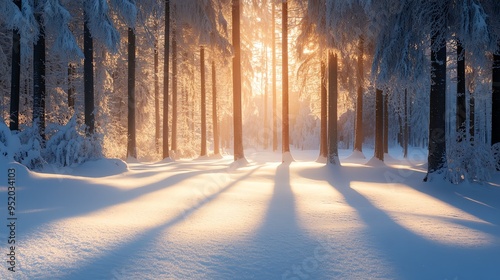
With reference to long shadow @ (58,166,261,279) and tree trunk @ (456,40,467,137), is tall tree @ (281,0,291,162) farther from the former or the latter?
long shadow @ (58,166,261,279)

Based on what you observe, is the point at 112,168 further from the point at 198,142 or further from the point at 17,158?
the point at 198,142

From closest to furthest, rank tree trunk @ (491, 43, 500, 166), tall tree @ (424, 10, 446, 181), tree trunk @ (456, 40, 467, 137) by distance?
tall tree @ (424, 10, 446, 181) → tree trunk @ (456, 40, 467, 137) → tree trunk @ (491, 43, 500, 166)

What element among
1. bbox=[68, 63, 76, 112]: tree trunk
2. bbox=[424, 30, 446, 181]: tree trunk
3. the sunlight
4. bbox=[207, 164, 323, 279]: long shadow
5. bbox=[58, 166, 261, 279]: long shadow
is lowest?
the sunlight

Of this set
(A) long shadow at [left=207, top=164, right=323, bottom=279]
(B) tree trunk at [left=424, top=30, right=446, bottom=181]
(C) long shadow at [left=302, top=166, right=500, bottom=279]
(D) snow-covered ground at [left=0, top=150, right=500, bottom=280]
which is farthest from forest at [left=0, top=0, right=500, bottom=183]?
(A) long shadow at [left=207, top=164, right=323, bottom=279]

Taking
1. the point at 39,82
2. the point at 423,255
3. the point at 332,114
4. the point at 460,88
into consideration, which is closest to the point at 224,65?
the point at 332,114

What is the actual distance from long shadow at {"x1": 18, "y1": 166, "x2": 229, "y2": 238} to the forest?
9.40 ft

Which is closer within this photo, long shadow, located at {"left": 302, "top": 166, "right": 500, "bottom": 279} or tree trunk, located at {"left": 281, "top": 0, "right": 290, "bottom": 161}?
long shadow, located at {"left": 302, "top": 166, "right": 500, "bottom": 279}

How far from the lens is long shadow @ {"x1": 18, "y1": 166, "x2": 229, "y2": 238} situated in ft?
13.0

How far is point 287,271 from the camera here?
2.66 meters

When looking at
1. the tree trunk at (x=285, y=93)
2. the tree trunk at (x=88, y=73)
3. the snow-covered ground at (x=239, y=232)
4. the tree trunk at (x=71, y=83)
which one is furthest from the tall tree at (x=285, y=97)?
the tree trunk at (x=71, y=83)

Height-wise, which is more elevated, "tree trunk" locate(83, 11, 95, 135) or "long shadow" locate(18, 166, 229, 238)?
"tree trunk" locate(83, 11, 95, 135)

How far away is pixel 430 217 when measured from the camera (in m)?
4.71

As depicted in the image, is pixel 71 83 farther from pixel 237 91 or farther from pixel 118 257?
pixel 118 257

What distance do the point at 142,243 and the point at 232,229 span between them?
1.14m
